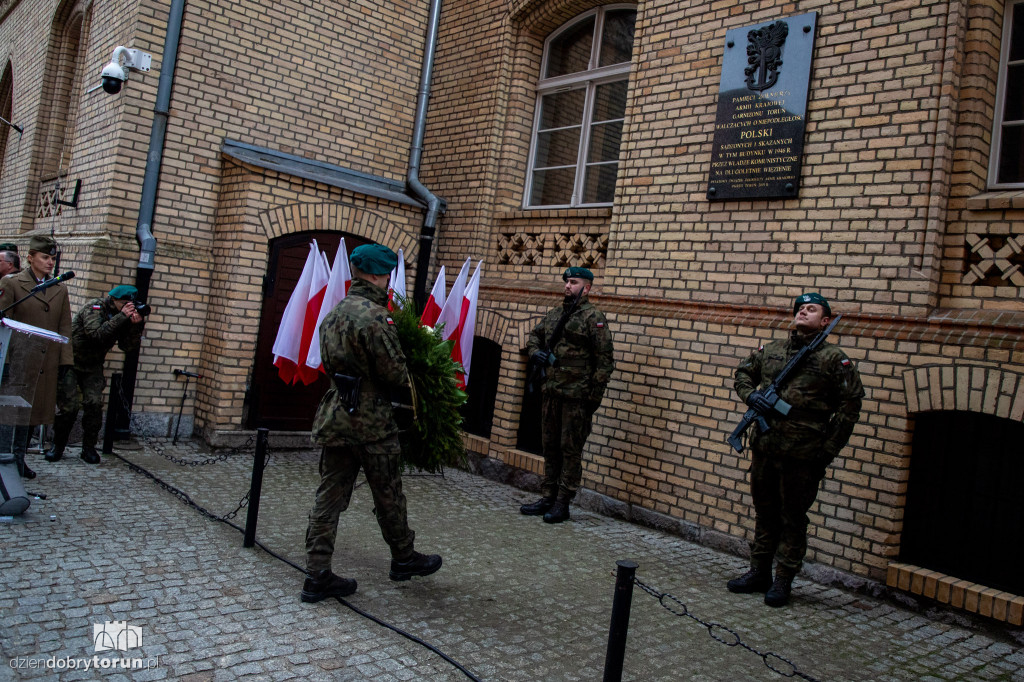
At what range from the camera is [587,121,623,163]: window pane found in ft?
25.6

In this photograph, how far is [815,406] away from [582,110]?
15.9 feet

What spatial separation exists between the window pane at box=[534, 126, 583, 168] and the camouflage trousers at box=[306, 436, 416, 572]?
4839 mm

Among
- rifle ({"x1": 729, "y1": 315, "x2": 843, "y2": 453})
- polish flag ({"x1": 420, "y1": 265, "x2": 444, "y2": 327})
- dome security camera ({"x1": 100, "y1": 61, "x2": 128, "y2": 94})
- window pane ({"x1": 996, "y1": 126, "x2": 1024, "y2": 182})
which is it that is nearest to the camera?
rifle ({"x1": 729, "y1": 315, "x2": 843, "y2": 453})

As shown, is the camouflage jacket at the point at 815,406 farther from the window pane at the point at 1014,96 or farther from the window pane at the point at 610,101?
the window pane at the point at 610,101

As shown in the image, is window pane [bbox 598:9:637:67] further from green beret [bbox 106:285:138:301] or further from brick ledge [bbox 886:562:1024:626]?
brick ledge [bbox 886:562:1024:626]

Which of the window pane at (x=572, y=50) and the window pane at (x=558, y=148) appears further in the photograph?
the window pane at (x=572, y=50)

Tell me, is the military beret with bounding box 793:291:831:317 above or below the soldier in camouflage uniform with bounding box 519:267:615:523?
above

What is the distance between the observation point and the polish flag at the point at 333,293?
695cm

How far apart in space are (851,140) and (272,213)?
5737 millimetres

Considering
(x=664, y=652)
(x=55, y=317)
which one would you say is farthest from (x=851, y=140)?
(x=55, y=317)

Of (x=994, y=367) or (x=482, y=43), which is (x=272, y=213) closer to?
(x=482, y=43)

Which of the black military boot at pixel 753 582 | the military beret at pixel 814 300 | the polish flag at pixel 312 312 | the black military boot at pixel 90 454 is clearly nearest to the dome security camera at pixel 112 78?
the polish flag at pixel 312 312

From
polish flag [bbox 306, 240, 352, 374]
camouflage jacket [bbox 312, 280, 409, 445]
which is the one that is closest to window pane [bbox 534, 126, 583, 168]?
polish flag [bbox 306, 240, 352, 374]

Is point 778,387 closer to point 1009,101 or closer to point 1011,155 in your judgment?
point 1011,155
